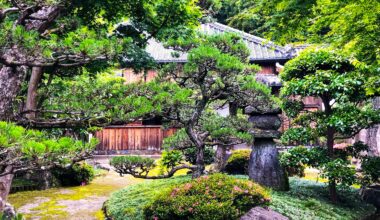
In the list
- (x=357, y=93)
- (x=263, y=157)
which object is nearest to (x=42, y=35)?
(x=263, y=157)

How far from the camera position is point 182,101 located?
4887 mm

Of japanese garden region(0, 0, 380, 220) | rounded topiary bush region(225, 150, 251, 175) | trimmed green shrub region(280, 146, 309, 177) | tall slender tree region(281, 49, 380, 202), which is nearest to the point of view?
japanese garden region(0, 0, 380, 220)

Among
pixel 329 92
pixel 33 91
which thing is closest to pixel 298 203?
pixel 329 92

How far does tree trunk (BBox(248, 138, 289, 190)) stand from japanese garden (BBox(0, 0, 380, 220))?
2 centimetres

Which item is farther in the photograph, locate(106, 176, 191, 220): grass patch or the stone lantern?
the stone lantern

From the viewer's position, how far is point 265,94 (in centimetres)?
609

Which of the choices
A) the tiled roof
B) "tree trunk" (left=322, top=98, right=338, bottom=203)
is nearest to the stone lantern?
"tree trunk" (left=322, top=98, right=338, bottom=203)

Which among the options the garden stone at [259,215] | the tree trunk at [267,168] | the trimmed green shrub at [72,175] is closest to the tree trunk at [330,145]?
the tree trunk at [267,168]

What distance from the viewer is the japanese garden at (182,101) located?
3.56 metres

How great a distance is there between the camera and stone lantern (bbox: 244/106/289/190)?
7.55 metres

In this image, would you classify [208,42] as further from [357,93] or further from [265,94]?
[357,93]

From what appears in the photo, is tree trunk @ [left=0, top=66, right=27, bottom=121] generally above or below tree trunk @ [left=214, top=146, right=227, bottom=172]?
above

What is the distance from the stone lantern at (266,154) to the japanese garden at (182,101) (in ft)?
0.08

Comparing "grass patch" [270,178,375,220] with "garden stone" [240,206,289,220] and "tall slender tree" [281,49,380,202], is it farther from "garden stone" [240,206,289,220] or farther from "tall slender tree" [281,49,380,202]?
"garden stone" [240,206,289,220]
